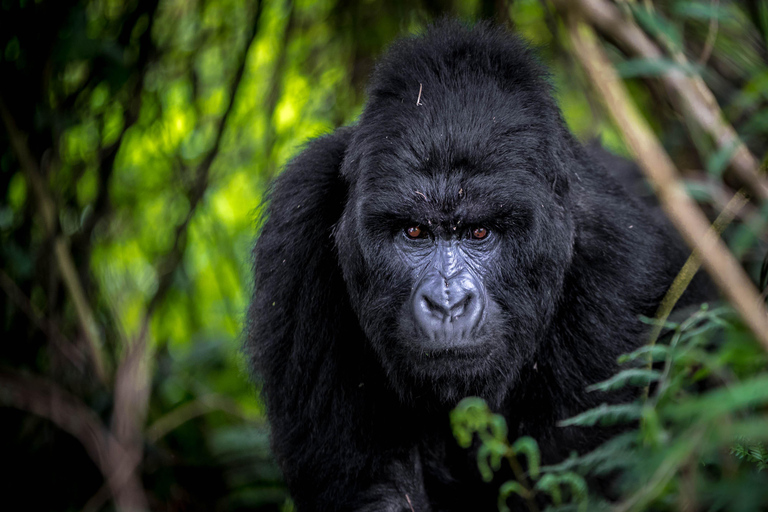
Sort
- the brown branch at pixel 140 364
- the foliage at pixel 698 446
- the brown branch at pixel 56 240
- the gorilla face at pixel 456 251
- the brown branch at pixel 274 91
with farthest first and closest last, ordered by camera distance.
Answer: the brown branch at pixel 274 91 → the brown branch at pixel 56 240 → the brown branch at pixel 140 364 → the gorilla face at pixel 456 251 → the foliage at pixel 698 446

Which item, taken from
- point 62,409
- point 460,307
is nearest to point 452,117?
point 460,307

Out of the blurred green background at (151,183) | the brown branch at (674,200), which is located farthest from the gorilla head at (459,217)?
the brown branch at (674,200)

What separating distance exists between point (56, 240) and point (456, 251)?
2.83m

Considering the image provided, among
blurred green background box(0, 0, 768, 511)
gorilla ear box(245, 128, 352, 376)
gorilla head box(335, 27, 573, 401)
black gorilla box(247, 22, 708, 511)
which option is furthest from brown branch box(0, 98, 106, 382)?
gorilla head box(335, 27, 573, 401)

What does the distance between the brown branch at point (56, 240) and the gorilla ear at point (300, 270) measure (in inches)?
64.2

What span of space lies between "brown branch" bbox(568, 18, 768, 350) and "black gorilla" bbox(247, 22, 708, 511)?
4.23ft

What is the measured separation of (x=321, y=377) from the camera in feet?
11.2

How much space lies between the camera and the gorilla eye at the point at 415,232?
3.20 metres

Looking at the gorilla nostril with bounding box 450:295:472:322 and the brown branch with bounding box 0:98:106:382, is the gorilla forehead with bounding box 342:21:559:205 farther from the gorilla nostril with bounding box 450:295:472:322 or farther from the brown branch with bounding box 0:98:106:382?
the brown branch with bounding box 0:98:106:382

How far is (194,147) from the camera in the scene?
5.66 metres

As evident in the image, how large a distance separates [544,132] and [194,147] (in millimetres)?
3305

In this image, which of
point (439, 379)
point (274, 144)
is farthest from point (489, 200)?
point (274, 144)

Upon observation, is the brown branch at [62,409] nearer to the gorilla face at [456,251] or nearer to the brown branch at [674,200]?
the gorilla face at [456,251]

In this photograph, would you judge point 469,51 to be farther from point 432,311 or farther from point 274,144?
point 274,144
